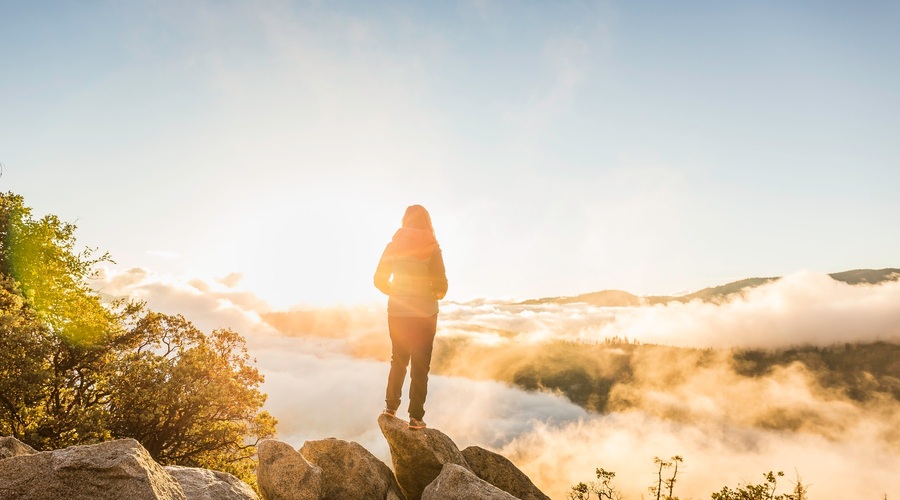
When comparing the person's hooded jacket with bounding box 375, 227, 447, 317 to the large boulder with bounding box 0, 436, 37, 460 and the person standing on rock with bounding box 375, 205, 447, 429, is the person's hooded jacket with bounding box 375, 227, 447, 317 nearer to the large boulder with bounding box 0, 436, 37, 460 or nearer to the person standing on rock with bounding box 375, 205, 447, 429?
the person standing on rock with bounding box 375, 205, 447, 429

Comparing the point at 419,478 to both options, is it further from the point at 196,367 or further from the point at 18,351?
the point at 18,351

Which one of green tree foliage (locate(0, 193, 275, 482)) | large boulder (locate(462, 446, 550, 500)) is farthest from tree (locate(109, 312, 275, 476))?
large boulder (locate(462, 446, 550, 500))

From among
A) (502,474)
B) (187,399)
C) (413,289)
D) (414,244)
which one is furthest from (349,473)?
(187,399)

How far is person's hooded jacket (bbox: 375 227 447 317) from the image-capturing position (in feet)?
35.9

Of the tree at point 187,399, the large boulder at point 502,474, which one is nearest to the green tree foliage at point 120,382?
the tree at point 187,399

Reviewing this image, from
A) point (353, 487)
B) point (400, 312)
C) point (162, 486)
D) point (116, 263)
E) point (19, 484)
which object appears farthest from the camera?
point (116, 263)

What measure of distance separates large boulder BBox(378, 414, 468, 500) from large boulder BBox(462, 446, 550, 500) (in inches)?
65.6

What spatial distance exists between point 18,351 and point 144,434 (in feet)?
19.2

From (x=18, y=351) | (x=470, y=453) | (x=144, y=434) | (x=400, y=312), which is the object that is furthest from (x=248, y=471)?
(x=400, y=312)

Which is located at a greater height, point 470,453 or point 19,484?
point 19,484

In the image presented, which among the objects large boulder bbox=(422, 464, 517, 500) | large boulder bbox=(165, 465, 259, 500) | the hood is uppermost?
the hood

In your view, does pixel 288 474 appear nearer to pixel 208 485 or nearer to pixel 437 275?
pixel 208 485

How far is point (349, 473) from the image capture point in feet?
39.5

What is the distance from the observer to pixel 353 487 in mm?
11742
